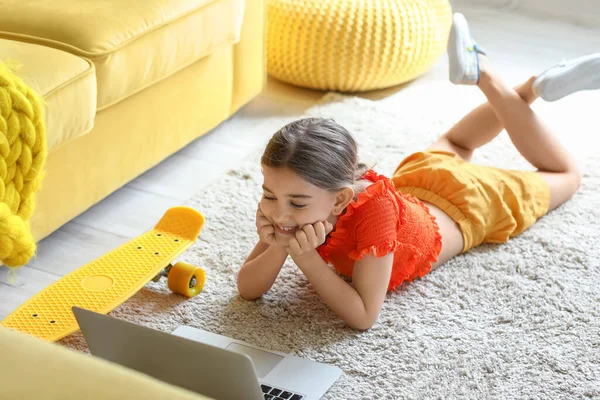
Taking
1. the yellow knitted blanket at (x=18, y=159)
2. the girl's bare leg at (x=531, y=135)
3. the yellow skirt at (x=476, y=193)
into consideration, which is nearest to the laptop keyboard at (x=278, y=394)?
the yellow knitted blanket at (x=18, y=159)

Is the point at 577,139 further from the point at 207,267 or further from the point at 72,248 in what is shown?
the point at 72,248

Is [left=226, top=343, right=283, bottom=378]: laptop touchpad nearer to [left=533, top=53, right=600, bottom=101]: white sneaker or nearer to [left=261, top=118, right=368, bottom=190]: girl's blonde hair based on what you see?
[left=261, top=118, right=368, bottom=190]: girl's blonde hair

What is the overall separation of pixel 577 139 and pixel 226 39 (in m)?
1.08

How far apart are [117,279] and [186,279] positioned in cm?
14

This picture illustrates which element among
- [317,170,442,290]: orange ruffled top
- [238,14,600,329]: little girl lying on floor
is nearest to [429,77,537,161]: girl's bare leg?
[238,14,600,329]: little girl lying on floor

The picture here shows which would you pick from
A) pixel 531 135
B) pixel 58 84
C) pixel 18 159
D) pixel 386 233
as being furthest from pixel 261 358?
pixel 531 135

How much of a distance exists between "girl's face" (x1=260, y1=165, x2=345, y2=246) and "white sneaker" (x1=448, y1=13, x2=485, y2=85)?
27.2 inches

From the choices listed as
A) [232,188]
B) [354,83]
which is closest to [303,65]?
[354,83]

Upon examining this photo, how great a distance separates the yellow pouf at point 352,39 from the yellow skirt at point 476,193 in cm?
73

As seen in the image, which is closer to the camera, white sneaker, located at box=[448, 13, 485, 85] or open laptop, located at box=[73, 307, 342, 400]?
open laptop, located at box=[73, 307, 342, 400]

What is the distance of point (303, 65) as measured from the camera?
2.67 metres

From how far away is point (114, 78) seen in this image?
187cm

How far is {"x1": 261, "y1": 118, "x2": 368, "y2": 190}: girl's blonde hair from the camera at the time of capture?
1426mm

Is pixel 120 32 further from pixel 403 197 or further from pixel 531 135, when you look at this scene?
pixel 531 135
